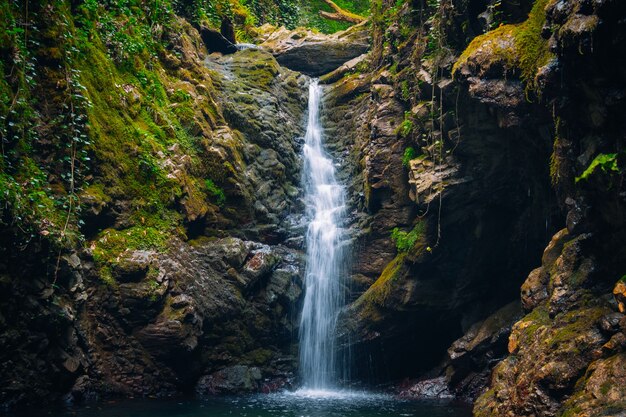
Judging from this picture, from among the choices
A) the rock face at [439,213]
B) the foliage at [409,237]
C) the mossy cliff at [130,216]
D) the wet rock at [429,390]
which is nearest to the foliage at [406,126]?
the rock face at [439,213]

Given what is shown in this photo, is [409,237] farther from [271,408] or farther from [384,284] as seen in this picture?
[271,408]

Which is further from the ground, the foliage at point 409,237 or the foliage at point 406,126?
the foliage at point 406,126

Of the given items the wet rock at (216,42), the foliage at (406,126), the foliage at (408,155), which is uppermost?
the wet rock at (216,42)

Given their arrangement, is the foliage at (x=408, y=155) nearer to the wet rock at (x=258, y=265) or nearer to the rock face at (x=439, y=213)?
the rock face at (x=439, y=213)

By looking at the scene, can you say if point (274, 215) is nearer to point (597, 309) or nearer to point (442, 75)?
point (442, 75)

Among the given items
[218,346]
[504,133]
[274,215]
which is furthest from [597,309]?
[274,215]

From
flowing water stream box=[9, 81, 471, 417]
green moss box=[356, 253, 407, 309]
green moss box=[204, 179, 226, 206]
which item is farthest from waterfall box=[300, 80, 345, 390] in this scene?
green moss box=[204, 179, 226, 206]

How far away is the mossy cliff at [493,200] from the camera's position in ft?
23.6

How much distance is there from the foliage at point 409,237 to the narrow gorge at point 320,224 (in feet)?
0.29

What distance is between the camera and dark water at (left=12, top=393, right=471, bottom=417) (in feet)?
32.1

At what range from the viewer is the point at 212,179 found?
15070mm

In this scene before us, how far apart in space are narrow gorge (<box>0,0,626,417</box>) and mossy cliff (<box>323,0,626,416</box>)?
5 centimetres

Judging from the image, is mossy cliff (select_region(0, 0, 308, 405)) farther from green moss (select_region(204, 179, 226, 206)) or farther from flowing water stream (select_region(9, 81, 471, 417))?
flowing water stream (select_region(9, 81, 471, 417))

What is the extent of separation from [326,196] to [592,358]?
38.4ft
